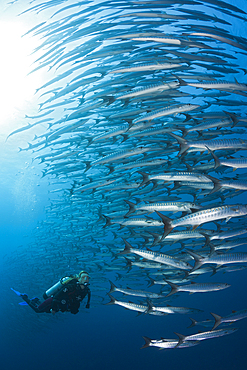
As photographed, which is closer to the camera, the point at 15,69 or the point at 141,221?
the point at 141,221

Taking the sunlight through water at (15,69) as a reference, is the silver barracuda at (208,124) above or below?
below

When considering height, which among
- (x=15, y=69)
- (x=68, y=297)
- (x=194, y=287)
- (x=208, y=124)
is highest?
(x=15, y=69)

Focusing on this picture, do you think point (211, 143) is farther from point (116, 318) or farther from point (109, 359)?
point (116, 318)

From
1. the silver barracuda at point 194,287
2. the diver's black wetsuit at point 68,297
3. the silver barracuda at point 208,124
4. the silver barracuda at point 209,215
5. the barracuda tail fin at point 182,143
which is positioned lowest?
the silver barracuda at point 194,287

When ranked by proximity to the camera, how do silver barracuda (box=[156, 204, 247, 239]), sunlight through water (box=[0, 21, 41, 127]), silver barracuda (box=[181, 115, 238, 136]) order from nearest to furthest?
1. silver barracuda (box=[156, 204, 247, 239])
2. silver barracuda (box=[181, 115, 238, 136])
3. sunlight through water (box=[0, 21, 41, 127])

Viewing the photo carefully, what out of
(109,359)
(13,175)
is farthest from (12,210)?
(109,359)

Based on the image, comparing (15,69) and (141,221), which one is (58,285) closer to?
(141,221)

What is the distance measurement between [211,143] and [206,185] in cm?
118

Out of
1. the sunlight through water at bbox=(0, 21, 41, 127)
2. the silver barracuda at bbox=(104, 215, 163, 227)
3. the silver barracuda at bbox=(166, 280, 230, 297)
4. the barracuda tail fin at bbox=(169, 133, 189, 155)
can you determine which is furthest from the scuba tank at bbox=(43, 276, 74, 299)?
the sunlight through water at bbox=(0, 21, 41, 127)

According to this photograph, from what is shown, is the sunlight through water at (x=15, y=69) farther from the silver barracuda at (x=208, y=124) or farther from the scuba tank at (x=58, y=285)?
the scuba tank at (x=58, y=285)

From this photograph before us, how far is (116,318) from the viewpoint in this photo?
53.4m

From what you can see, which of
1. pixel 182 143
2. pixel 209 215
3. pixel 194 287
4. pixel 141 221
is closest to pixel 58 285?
pixel 141 221

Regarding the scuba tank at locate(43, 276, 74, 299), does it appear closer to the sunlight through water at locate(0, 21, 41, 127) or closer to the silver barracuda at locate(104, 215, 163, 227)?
the silver barracuda at locate(104, 215, 163, 227)

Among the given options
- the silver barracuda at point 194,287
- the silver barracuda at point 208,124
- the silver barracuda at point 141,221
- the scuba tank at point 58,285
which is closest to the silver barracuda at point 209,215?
the silver barracuda at point 141,221
